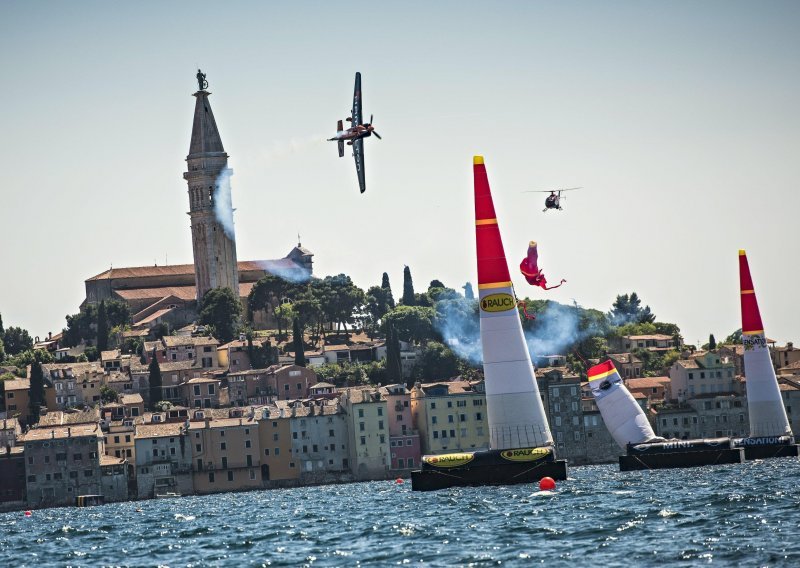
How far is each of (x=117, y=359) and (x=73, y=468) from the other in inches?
1220

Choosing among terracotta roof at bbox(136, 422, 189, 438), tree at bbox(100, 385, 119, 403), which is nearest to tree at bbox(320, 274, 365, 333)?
tree at bbox(100, 385, 119, 403)

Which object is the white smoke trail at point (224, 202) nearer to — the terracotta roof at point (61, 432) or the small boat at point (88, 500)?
the terracotta roof at point (61, 432)

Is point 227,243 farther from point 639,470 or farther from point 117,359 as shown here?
point 639,470

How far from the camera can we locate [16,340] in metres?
162

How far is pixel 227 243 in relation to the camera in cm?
16200

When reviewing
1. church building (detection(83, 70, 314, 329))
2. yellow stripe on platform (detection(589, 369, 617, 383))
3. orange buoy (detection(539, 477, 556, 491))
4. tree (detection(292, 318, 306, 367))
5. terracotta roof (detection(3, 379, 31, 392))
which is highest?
church building (detection(83, 70, 314, 329))

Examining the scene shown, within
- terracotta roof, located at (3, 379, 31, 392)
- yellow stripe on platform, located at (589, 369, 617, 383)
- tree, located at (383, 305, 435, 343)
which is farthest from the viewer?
tree, located at (383, 305, 435, 343)

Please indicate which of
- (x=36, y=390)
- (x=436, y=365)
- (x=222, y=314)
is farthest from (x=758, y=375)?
(x=222, y=314)

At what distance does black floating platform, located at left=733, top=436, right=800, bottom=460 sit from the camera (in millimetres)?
89688

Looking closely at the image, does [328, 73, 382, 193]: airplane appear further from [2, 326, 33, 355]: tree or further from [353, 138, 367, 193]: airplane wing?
[2, 326, 33, 355]: tree

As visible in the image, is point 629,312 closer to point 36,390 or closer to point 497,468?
point 36,390

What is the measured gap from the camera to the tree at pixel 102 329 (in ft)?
497

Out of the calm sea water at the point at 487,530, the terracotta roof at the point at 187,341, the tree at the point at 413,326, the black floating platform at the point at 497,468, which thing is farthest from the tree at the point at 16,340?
the black floating platform at the point at 497,468

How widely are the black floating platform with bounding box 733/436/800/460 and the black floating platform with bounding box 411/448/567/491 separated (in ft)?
68.9
